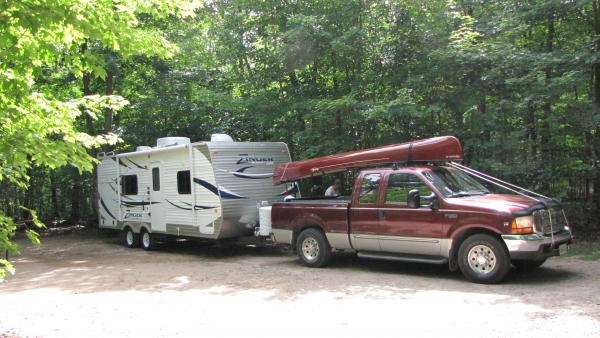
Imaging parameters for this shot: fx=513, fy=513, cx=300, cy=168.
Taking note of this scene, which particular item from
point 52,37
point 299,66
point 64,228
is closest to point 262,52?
point 299,66

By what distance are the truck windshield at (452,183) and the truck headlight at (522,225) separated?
1168 millimetres

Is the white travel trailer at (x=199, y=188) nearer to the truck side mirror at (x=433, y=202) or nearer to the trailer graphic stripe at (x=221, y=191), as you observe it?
the trailer graphic stripe at (x=221, y=191)

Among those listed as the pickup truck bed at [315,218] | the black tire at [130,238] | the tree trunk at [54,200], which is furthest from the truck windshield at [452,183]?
the tree trunk at [54,200]

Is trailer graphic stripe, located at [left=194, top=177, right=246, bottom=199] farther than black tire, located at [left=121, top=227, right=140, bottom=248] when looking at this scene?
No

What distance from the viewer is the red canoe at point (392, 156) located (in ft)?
29.5

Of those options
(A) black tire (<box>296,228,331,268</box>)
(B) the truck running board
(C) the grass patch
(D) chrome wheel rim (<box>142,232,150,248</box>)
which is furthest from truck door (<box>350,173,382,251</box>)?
(D) chrome wheel rim (<box>142,232,150,248</box>)

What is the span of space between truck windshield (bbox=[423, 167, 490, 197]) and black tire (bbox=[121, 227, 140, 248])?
979 centimetres

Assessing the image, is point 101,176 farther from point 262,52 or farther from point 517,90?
point 517,90

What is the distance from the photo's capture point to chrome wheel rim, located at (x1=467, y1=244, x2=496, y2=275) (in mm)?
7789

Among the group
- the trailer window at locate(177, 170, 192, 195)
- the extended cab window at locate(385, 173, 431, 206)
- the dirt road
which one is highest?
the trailer window at locate(177, 170, 192, 195)

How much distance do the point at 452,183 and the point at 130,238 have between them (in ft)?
34.4

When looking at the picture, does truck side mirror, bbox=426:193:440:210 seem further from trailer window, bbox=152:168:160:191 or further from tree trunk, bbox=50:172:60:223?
tree trunk, bbox=50:172:60:223

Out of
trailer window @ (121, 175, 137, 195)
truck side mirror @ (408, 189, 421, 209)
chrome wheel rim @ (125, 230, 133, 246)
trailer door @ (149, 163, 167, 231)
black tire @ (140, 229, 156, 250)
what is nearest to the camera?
truck side mirror @ (408, 189, 421, 209)

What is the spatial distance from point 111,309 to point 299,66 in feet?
29.4
